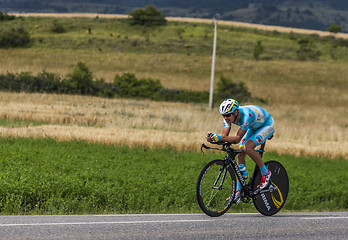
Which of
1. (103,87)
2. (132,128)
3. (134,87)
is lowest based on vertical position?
(134,87)

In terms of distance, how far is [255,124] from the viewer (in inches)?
353

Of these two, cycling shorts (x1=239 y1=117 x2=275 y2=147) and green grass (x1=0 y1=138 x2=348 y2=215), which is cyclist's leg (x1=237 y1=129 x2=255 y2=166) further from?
green grass (x1=0 y1=138 x2=348 y2=215)

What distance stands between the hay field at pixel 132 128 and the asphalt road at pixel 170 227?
437 inches

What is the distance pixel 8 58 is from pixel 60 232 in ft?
194

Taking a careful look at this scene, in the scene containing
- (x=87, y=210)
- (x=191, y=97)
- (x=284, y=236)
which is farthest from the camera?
(x=191, y=97)

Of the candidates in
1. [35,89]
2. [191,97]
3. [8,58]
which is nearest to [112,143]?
[35,89]

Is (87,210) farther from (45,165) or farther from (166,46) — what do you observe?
(166,46)

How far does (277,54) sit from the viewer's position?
315 feet

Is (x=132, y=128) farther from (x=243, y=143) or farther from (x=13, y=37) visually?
(x=13, y=37)

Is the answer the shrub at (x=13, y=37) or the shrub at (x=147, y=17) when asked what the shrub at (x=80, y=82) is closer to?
the shrub at (x=13, y=37)

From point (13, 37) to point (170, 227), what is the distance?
66.5 metres

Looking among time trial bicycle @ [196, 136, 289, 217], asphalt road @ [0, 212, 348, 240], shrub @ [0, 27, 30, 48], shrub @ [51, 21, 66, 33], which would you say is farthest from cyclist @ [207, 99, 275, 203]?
shrub @ [51, 21, 66, 33]

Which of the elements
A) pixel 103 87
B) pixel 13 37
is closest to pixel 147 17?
pixel 13 37

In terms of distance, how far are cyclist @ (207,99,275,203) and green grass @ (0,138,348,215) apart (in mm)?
2634
